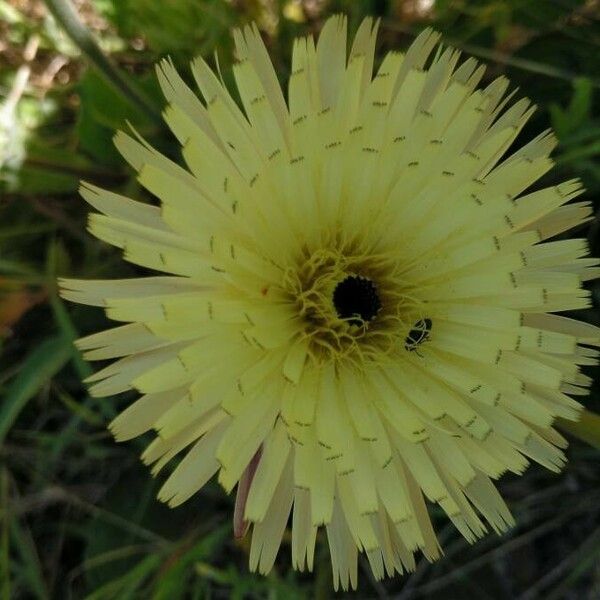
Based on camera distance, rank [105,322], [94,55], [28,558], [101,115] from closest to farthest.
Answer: [94,55]
[101,115]
[105,322]
[28,558]

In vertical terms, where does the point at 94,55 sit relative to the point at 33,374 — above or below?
above

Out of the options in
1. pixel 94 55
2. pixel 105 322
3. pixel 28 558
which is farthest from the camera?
pixel 28 558

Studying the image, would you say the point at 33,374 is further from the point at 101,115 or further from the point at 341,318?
the point at 341,318

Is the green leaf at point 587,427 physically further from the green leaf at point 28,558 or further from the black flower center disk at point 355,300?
the green leaf at point 28,558

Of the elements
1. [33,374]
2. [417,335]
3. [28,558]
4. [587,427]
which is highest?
[417,335]

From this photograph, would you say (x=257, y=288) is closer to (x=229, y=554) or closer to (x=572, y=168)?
(x=572, y=168)

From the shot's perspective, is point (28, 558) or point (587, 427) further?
point (28, 558)

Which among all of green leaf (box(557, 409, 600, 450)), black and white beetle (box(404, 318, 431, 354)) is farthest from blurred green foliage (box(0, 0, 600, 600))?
black and white beetle (box(404, 318, 431, 354))

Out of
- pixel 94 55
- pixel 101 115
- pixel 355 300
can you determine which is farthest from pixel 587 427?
pixel 101 115

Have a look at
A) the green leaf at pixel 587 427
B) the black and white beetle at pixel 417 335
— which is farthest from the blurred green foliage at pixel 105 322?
the black and white beetle at pixel 417 335
